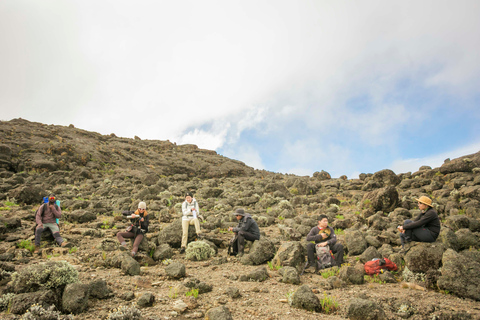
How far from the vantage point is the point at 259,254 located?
29.6ft

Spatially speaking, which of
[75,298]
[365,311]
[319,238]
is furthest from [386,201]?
[75,298]

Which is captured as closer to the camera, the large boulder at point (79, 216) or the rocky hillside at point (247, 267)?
the rocky hillside at point (247, 267)

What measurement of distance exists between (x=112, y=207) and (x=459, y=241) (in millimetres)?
17808

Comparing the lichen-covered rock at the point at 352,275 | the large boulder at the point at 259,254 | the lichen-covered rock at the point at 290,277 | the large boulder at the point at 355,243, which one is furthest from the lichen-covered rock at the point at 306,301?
the large boulder at the point at 355,243

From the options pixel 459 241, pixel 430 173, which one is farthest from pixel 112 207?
pixel 430 173

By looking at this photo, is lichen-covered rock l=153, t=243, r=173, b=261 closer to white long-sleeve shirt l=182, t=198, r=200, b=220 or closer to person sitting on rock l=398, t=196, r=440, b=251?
white long-sleeve shirt l=182, t=198, r=200, b=220

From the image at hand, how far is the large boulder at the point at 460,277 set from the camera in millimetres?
5816

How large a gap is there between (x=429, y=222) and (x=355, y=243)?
2702 mm

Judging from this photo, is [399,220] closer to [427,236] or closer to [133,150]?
[427,236]

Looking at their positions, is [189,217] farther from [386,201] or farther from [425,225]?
[386,201]

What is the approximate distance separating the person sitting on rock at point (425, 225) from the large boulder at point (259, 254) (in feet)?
13.5

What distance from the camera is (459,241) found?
8383 millimetres

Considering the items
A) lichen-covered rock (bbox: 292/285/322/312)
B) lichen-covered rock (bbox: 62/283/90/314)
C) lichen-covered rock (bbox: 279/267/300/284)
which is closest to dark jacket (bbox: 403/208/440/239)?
lichen-covered rock (bbox: 279/267/300/284)

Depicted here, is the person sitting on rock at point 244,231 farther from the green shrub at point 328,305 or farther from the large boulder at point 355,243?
the green shrub at point 328,305
